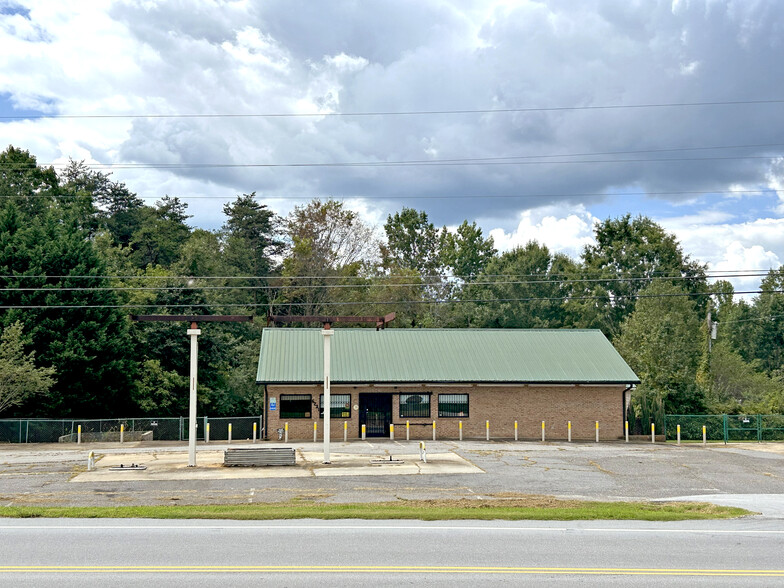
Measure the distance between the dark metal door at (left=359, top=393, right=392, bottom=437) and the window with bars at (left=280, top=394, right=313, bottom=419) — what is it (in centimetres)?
292

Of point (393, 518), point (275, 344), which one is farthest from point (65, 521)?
point (275, 344)

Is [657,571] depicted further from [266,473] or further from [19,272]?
[19,272]

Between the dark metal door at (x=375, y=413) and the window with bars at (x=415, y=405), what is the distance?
772mm

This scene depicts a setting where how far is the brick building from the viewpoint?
4047 cm

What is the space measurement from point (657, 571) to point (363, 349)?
3231 cm

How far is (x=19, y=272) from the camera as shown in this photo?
46375 millimetres

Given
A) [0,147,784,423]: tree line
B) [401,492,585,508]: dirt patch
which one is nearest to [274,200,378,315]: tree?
[0,147,784,423]: tree line

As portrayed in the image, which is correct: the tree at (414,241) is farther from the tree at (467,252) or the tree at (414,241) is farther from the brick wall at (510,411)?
the brick wall at (510,411)

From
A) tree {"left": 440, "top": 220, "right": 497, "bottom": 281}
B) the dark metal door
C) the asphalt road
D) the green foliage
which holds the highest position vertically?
tree {"left": 440, "top": 220, "right": 497, "bottom": 281}

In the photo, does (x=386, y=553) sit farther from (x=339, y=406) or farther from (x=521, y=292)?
(x=521, y=292)

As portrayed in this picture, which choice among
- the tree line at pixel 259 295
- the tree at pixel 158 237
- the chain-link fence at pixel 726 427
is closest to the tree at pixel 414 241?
the tree line at pixel 259 295

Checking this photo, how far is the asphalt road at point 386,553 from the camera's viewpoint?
459 inches

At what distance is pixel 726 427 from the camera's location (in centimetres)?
4341

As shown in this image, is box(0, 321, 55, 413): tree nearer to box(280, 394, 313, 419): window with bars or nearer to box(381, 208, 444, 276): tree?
box(280, 394, 313, 419): window with bars
